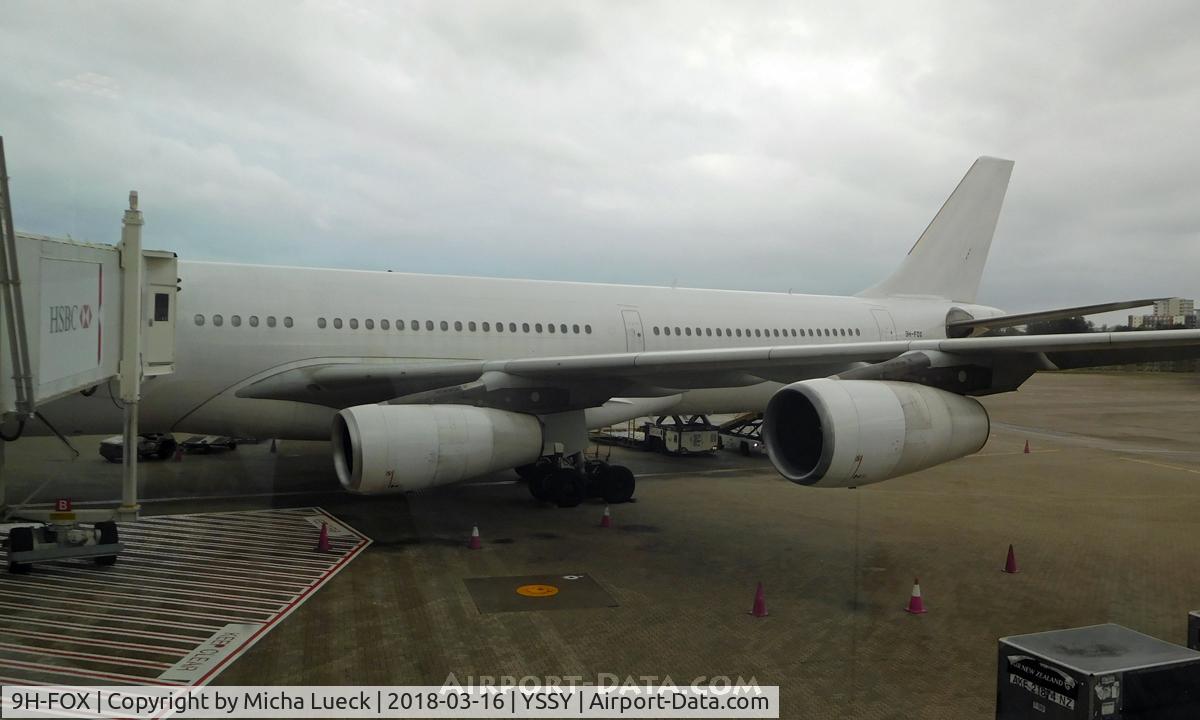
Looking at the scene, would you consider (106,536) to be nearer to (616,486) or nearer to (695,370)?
(695,370)

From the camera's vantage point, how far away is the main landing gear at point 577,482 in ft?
43.0

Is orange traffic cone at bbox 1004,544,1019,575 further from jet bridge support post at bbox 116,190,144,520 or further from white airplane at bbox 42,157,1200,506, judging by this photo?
jet bridge support post at bbox 116,190,144,520

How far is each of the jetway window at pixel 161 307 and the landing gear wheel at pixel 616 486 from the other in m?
6.98

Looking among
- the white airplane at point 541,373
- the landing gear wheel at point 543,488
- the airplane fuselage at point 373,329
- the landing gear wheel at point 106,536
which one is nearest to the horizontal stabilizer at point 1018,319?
the white airplane at point 541,373

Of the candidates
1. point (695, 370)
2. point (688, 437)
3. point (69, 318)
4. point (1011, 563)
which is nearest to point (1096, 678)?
point (1011, 563)

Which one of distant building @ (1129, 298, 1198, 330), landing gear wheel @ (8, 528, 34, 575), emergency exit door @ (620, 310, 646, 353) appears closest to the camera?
landing gear wheel @ (8, 528, 34, 575)

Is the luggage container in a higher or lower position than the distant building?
lower

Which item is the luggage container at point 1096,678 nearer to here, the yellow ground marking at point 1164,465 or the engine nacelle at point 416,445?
the engine nacelle at point 416,445

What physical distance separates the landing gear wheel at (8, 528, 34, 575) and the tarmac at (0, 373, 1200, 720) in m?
3.19

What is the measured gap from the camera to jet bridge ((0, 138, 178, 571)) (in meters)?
5.91

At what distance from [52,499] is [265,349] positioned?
191 inches

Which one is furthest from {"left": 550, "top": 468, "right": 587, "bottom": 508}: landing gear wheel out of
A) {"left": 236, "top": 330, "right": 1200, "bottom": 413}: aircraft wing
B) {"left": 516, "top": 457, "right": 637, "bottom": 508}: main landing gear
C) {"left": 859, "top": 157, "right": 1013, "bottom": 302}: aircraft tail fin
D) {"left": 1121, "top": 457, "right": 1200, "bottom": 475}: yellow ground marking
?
{"left": 1121, "top": 457, "right": 1200, "bottom": 475}: yellow ground marking

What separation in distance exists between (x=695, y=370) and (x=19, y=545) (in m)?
7.79

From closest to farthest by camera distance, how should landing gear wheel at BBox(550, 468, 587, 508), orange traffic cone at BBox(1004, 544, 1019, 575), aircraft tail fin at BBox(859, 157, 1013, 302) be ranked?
orange traffic cone at BBox(1004, 544, 1019, 575) → landing gear wheel at BBox(550, 468, 587, 508) → aircraft tail fin at BBox(859, 157, 1013, 302)
